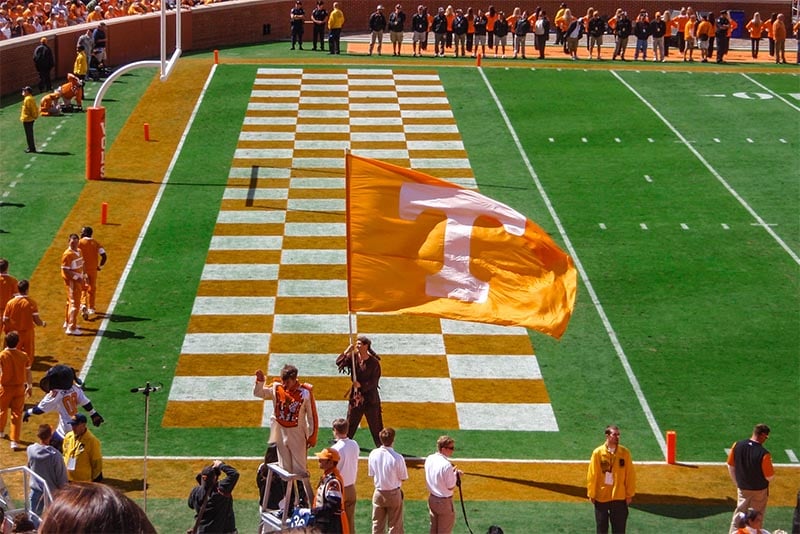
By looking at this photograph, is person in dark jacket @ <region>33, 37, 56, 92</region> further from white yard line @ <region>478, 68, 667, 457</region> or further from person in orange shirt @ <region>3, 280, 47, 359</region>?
person in orange shirt @ <region>3, 280, 47, 359</region>

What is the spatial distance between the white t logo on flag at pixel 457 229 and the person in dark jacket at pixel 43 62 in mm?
23441

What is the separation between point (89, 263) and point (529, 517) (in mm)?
9032

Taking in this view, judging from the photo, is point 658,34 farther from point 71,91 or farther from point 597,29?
point 71,91

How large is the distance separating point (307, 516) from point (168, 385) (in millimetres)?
8569

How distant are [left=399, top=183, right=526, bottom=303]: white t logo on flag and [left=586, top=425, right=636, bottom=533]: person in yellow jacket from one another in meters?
2.04

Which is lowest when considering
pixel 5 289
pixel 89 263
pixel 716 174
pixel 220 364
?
pixel 220 364

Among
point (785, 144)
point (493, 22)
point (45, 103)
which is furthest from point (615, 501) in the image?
point (493, 22)

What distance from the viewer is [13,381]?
17.0m

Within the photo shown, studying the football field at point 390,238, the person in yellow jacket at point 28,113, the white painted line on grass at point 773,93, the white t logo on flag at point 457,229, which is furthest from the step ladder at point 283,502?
the white painted line on grass at point 773,93

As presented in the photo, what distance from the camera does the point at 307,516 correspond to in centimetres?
1150

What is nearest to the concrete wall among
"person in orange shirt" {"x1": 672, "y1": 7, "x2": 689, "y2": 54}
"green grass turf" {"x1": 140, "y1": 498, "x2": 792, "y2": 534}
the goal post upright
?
"person in orange shirt" {"x1": 672, "y1": 7, "x2": 689, "y2": 54}

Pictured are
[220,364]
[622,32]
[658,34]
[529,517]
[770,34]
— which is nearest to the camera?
[529,517]

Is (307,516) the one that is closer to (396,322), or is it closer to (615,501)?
(615,501)

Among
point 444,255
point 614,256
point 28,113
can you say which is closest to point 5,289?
point 444,255
